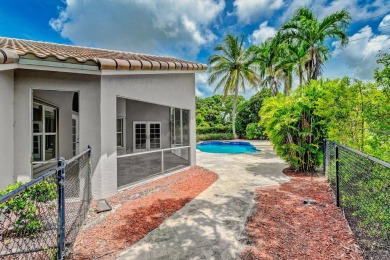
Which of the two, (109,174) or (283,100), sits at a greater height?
(283,100)

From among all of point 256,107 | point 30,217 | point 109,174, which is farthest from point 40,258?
point 256,107

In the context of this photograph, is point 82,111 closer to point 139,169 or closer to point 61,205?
point 61,205

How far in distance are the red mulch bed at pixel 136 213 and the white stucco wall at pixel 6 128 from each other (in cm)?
242

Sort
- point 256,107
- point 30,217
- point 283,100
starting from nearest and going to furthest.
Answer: point 30,217 → point 283,100 → point 256,107

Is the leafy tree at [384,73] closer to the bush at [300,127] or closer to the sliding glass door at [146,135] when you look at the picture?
the bush at [300,127]

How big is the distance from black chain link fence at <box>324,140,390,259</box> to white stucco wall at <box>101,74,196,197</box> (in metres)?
6.09

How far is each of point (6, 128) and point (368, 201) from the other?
8.07 m

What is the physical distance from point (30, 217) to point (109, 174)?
240 centimetres

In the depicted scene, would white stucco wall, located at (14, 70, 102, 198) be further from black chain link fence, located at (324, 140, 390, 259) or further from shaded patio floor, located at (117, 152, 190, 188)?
black chain link fence, located at (324, 140, 390, 259)

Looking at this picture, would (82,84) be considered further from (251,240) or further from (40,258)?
(251,240)

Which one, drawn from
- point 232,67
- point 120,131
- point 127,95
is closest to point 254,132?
point 232,67

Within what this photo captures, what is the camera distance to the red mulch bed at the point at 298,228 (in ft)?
11.0

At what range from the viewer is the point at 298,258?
10.5ft

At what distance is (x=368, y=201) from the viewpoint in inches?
143
